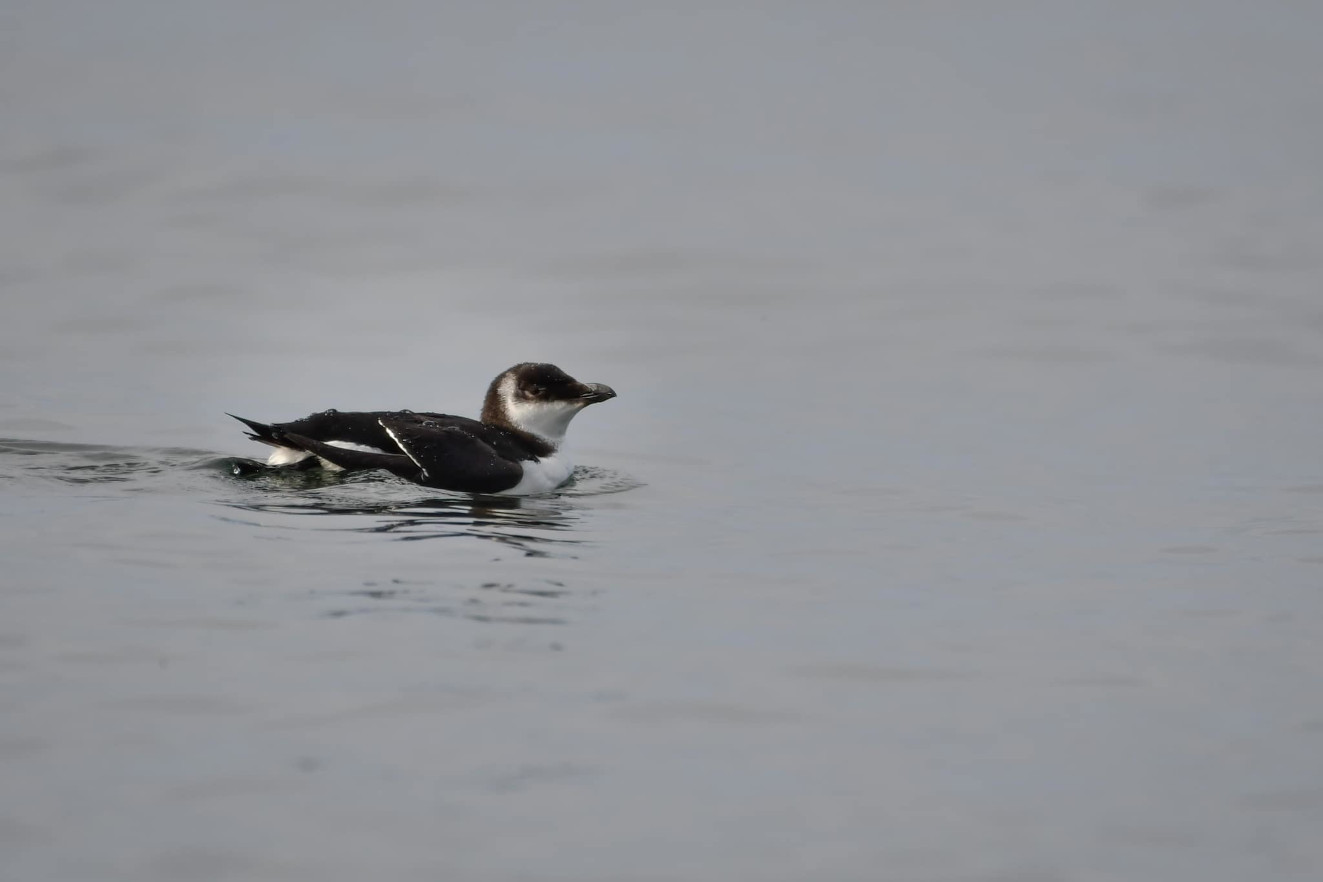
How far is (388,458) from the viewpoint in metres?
10.7

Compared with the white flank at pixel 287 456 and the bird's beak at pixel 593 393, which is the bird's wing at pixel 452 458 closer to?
the white flank at pixel 287 456

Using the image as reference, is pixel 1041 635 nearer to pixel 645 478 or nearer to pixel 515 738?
pixel 515 738

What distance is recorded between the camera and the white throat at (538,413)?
11773 millimetres

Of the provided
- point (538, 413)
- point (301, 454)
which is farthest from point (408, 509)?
point (538, 413)

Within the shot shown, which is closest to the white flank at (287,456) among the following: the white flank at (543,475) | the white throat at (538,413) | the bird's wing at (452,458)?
the bird's wing at (452,458)

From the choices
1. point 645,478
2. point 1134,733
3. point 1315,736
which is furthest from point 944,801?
point 645,478

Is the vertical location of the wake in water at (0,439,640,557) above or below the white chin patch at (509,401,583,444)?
below

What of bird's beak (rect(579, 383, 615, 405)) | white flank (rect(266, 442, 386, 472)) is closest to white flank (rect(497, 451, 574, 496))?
bird's beak (rect(579, 383, 615, 405))

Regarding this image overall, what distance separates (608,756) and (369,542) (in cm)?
332

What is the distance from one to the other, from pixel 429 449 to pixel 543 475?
2.86 ft

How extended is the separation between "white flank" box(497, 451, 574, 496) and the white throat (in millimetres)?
206

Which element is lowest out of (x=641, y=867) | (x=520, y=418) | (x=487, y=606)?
(x=641, y=867)

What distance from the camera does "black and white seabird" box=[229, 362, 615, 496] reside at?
419 inches

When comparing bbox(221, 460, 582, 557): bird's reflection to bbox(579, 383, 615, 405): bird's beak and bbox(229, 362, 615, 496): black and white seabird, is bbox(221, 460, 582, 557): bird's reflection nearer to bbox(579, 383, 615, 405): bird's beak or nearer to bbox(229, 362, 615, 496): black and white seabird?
bbox(229, 362, 615, 496): black and white seabird
